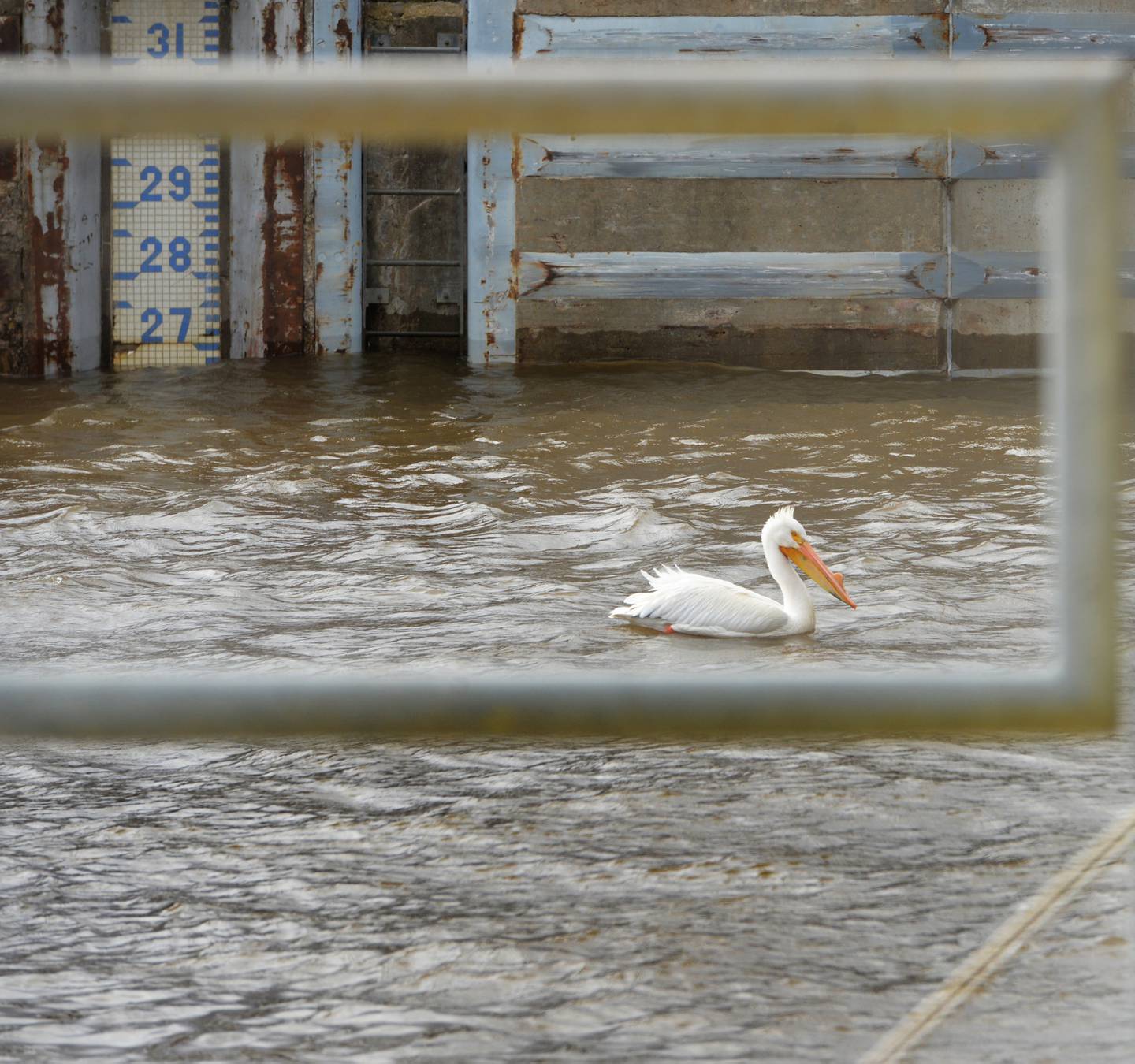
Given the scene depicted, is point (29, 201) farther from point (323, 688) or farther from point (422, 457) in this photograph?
point (323, 688)

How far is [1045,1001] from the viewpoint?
2.20 m

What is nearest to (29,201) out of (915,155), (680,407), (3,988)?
(680,407)

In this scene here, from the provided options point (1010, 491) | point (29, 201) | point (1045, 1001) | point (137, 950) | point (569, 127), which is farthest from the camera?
point (29, 201)

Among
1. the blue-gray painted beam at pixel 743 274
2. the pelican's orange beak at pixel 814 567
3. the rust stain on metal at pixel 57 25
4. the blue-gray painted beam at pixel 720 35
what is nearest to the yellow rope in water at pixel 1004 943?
the pelican's orange beak at pixel 814 567

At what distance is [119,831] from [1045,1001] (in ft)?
5.47

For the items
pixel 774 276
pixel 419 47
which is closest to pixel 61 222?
pixel 419 47

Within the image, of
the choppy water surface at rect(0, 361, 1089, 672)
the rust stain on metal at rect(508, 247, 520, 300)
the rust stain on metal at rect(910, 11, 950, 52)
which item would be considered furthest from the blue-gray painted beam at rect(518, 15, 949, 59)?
the choppy water surface at rect(0, 361, 1089, 672)

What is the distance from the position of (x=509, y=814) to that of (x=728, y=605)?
157 cm

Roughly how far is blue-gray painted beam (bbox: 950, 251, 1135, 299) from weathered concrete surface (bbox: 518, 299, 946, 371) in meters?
0.22

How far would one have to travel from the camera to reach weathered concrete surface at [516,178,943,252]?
891cm

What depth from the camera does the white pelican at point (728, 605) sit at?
4.39 meters

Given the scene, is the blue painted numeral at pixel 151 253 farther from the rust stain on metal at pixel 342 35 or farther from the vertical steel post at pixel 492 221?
the vertical steel post at pixel 492 221

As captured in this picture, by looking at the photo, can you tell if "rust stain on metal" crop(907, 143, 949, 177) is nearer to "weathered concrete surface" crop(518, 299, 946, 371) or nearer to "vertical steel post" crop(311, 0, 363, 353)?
"weathered concrete surface" crop(518, 299, 946, 371)

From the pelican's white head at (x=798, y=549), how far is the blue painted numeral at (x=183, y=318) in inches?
223
